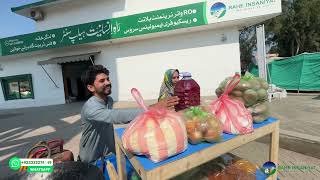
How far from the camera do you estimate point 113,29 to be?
13.0 meters

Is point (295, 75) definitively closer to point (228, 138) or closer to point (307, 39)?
point (228, 138)

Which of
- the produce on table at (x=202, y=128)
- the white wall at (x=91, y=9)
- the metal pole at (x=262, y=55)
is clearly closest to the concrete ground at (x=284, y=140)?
the produce on table at (x=202, y=128)

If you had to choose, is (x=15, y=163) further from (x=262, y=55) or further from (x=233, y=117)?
(x=262, y=55)

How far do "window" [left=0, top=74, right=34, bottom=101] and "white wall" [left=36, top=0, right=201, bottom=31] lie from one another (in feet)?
12.2

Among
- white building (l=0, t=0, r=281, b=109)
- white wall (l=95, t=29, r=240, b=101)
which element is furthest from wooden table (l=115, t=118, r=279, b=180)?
white wall (l=95, t=29, r=240, b=101)

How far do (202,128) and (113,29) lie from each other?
12215 mm

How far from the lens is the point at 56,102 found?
16.2 m

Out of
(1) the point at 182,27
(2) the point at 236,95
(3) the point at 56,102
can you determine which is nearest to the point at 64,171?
(2) the point at 236,95

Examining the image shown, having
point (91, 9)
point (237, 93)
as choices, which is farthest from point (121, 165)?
point (91, 9)

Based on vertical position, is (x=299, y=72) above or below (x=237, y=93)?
below

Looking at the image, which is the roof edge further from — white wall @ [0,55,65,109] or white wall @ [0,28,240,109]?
white wall @ [0,55,65,109]

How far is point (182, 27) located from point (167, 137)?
11.1m

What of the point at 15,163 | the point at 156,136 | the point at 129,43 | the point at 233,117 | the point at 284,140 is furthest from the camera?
the point at 129,43

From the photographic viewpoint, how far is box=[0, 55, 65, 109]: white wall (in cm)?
1605
